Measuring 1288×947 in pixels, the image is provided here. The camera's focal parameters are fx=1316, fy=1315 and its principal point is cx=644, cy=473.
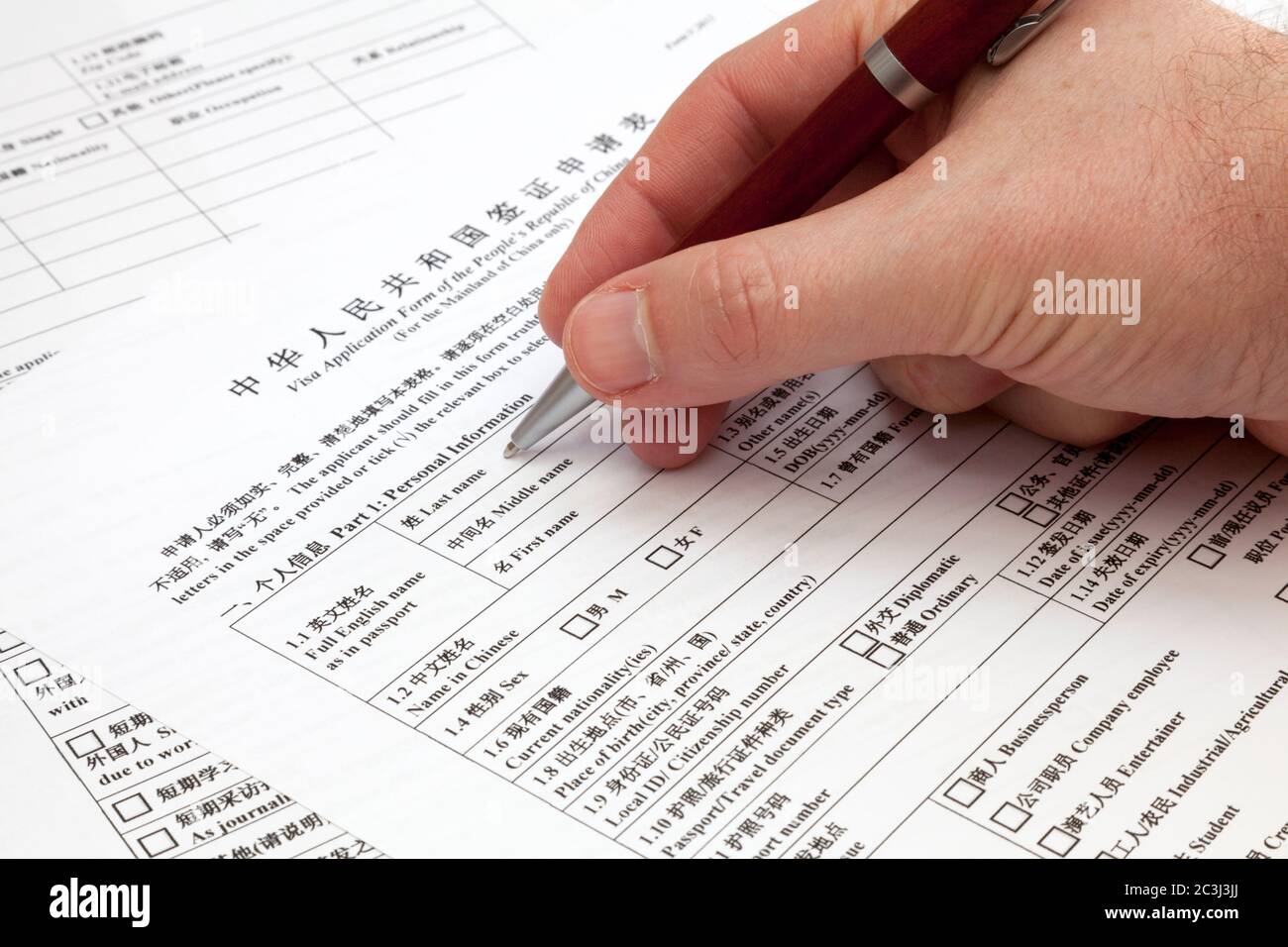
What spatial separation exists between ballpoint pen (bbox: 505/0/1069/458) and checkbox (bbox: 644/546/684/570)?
160 millimetres

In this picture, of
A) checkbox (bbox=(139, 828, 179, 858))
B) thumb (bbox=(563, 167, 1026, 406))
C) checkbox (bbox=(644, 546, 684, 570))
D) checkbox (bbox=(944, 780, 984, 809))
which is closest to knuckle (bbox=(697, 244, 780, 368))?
thumb (bbox=(563, 167, 1026, 406))

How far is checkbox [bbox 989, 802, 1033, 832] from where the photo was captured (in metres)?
0.52

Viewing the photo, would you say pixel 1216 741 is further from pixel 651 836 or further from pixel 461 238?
pixel 461 238

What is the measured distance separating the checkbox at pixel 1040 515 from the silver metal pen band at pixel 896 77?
0.21 m

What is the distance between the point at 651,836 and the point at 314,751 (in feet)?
0.50

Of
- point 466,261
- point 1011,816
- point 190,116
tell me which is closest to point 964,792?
point 1011,816

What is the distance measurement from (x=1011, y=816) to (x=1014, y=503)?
192mm

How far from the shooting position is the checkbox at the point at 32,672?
0.60 meters

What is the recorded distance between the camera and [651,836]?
1.72ft

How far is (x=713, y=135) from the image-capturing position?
2.56ft

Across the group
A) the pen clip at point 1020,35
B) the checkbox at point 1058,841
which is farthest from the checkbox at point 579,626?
the pen clip at point 1020,35

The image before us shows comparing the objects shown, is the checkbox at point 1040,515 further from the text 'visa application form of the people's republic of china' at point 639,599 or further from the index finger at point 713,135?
the index finger at point 713,135

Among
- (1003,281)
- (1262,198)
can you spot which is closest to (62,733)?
(1003,281)
